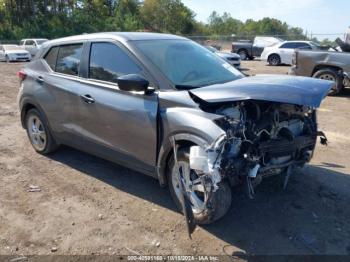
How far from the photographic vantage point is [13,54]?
27828 mm

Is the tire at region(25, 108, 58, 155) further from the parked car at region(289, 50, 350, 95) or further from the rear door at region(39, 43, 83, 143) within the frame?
the parked car at region(289, 50, 350, 95)

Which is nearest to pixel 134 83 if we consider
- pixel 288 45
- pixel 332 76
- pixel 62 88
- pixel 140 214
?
pixel 140 214

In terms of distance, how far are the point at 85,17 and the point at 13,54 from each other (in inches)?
1150

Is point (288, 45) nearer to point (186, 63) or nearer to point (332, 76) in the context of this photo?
point (332, 76)

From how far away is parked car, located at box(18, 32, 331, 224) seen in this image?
11.5ft

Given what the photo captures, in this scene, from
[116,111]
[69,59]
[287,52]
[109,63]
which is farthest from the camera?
[287,52]

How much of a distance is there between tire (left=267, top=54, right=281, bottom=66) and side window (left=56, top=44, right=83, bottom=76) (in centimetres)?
2003

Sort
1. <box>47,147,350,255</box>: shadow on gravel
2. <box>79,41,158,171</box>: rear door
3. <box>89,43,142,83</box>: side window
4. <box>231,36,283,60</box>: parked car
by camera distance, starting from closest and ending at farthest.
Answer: <box>47,147,350,255</box>: shadow on gravel < <box>79,41,158,171</box>: rear door < <box>89,43,142,83</box>: side window < <box>231,36,283,60</box>: parked car

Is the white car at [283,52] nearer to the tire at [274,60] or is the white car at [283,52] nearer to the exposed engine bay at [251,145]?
the tire at [274,60]

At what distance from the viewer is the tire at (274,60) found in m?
23.6

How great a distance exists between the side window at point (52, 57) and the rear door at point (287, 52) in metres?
19.6

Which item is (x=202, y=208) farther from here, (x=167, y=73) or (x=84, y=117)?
(x=84, y=117)

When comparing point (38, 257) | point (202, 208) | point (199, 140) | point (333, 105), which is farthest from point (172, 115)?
point (333, 105)

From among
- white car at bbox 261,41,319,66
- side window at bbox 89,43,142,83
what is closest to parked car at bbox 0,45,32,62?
white car at bbox 261,41,319,66
